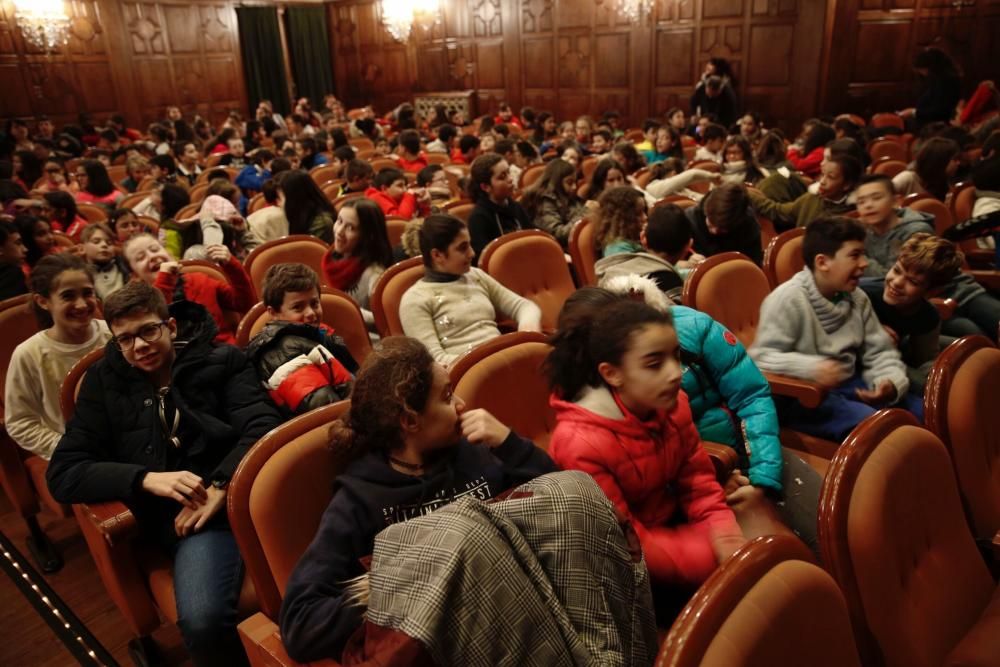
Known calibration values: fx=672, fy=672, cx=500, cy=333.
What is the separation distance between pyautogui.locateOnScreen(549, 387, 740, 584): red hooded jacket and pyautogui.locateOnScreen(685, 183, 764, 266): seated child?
1.94 m

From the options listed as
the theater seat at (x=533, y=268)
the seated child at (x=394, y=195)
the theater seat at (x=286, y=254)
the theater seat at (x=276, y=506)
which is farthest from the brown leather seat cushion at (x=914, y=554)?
the seated child at (x=394, y=195)

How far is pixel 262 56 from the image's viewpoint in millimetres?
14008

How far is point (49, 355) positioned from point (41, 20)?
37.0ft

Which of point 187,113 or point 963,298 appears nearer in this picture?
point 963,298

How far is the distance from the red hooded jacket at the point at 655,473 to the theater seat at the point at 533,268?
159 centimetres

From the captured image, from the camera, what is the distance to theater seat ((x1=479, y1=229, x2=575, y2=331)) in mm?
3266

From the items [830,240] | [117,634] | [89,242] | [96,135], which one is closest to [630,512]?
[830,240]

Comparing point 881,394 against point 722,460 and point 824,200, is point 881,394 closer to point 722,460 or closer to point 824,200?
point 722,460

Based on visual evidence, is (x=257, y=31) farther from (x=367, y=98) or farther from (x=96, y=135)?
(x=96, y=135)

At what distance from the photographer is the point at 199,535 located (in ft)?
5.75

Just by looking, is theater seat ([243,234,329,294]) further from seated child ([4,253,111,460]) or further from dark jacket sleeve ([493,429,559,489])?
dark jacket sleeve ([493,429,559,489])

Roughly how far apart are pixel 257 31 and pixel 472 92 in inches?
191

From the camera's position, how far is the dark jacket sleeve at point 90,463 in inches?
67.9

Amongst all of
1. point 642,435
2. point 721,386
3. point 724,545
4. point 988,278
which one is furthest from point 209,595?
point 988,278
